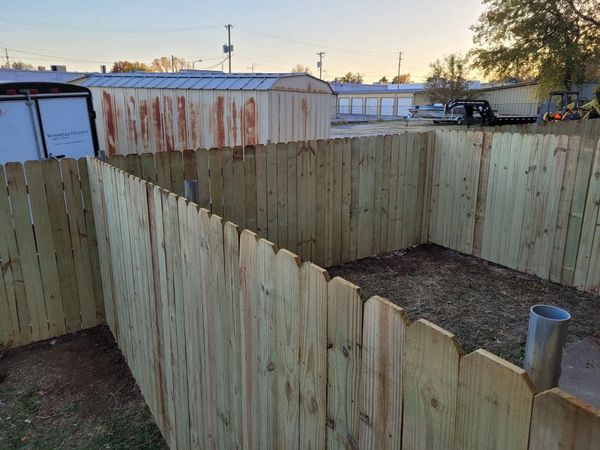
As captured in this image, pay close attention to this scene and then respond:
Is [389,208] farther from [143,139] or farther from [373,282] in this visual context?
[143,139]

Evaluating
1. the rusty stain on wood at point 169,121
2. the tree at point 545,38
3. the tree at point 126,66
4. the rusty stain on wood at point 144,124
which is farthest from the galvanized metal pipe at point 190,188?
the tree at point 126,66

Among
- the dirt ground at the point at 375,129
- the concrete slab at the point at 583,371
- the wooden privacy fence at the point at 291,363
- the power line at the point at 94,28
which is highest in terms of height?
the power line at the point at 94,28

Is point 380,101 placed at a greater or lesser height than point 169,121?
greater

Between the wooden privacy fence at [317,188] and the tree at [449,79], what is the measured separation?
124 feet

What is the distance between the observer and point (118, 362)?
3988 mm

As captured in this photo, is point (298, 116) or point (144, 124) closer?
point (298, 116)

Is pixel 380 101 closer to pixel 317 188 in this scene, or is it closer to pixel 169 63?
pixel 317 188

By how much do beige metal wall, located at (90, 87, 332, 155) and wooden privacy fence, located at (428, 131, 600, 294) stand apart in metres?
3.59

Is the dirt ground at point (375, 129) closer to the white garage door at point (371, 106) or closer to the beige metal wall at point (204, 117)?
the beige metal wall at point (204, 117)

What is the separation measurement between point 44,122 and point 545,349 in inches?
346

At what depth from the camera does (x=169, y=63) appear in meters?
83.7

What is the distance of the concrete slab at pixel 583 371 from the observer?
3439 millimetres

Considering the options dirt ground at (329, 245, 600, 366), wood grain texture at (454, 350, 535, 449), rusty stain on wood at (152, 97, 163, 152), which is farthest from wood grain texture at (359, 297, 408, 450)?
rusty stain on wood at (152, 97, 163, 152)

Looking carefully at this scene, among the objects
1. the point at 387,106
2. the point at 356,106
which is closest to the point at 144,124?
the point at 387,106
